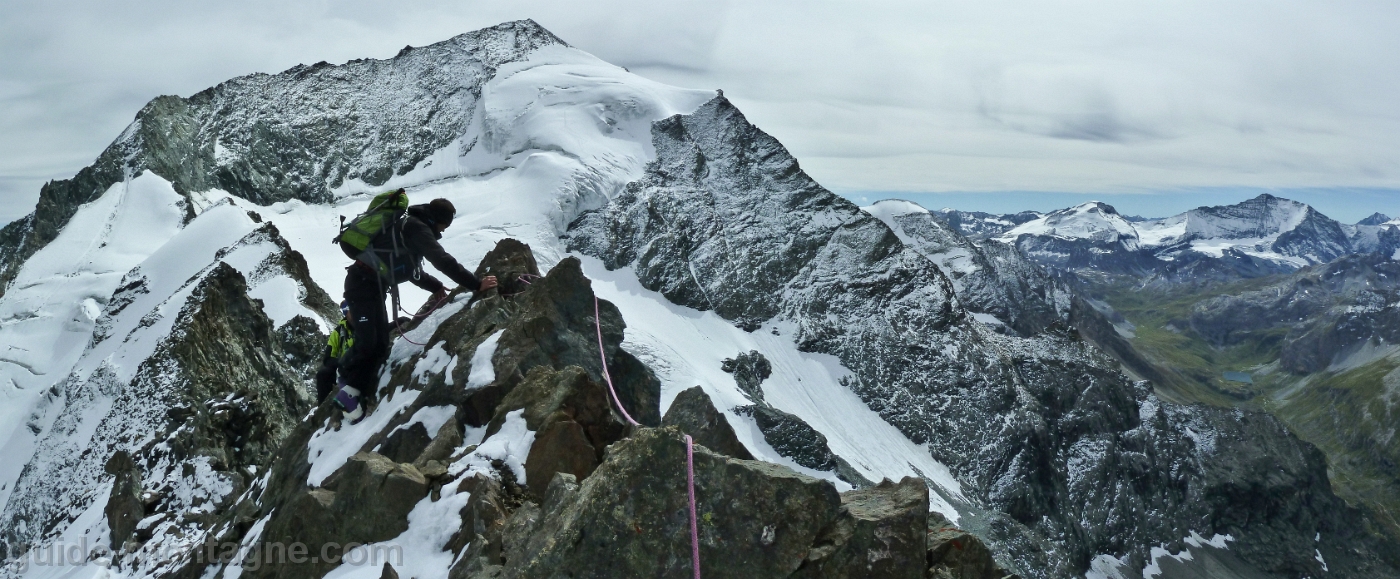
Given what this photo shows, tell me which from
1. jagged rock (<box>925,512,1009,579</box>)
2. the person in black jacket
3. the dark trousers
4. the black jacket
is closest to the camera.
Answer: jagged rock (<box>925,512,1009,579</box>)

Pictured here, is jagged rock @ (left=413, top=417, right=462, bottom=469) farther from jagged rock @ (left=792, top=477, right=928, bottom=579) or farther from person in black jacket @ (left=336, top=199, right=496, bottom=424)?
jagged rock @ (left=792, top=477, right=928, bottom=579)

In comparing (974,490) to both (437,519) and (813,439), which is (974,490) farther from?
(437,519)

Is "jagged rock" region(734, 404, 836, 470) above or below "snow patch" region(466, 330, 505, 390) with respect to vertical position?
below

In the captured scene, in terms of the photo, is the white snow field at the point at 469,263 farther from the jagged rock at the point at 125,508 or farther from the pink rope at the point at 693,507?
the pink rope at the point at 693,507

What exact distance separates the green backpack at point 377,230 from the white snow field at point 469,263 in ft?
7.19

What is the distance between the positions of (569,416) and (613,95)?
134 m

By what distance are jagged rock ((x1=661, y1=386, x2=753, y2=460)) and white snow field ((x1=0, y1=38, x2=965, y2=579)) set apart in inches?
141

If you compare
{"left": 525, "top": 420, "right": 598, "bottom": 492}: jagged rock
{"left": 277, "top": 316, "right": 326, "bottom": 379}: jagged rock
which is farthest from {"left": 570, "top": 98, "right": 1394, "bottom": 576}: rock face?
{"left": 525, "top": 420, "right": 598, "bottom": 492}: jagged rock

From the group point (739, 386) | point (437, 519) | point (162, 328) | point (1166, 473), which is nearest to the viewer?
point (437, 519)

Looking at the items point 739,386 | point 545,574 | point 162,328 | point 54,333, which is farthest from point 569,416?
point 739,386

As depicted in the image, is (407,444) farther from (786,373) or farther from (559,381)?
(786,373)

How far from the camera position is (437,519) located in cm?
1138

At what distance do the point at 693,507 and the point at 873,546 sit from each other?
1994 mm

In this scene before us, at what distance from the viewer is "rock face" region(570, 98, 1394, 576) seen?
129m
